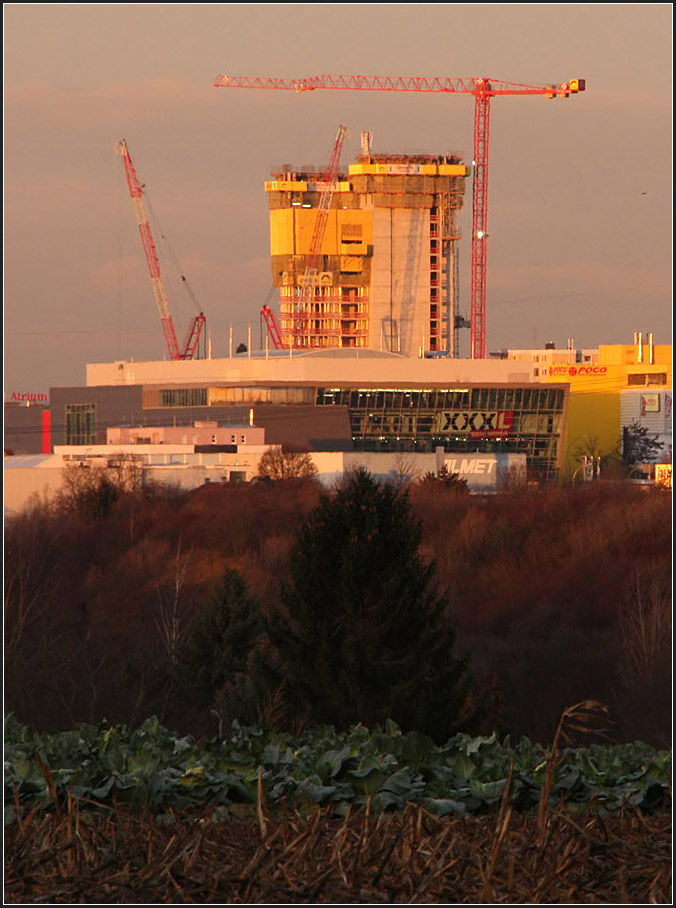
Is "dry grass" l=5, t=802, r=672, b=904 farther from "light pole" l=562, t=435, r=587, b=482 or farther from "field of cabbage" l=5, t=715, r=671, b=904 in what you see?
"light pole" l=562, t=435, r=587, b=482

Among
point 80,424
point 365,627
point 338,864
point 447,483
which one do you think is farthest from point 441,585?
point 80,424

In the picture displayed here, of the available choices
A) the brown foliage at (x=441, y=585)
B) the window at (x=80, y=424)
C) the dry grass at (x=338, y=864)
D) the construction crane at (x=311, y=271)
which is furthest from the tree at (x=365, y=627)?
the construction crane at (x=311, y=271)

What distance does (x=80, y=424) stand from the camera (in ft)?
382

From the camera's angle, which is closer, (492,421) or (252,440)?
(252,440)

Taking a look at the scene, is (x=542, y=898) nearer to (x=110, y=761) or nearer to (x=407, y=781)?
(x=407, y=781)

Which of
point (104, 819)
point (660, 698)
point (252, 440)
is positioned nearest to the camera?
point (104, 819)

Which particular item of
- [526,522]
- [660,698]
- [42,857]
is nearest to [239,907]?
[42,857]

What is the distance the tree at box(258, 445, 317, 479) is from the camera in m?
86.6

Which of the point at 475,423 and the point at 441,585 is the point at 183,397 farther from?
the point at 441,585

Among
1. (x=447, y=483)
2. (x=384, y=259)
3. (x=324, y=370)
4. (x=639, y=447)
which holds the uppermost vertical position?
(x=384, y=259)

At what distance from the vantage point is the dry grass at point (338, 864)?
16.4 ft

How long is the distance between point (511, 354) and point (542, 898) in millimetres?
144978

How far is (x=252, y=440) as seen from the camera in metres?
98.8

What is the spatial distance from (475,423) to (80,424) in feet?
93.0
